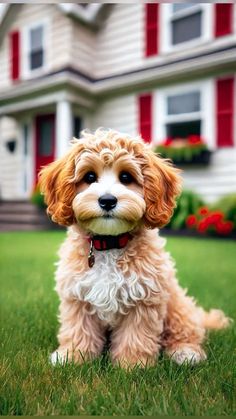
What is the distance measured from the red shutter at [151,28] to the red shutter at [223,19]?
1.87 feet

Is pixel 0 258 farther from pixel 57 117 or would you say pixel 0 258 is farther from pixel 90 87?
pixel 90 87

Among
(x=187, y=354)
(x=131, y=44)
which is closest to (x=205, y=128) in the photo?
(x=131, y=44)

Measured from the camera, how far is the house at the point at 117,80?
2918mm

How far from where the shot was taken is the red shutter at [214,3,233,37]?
8.95ft

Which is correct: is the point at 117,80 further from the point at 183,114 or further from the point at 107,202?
the point at 107,202

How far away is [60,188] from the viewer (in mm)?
1147

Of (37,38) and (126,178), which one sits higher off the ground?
(37,38)

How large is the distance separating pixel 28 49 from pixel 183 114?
1.31 metres

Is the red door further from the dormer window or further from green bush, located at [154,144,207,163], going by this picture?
green bush, located at [154,144,207,163]

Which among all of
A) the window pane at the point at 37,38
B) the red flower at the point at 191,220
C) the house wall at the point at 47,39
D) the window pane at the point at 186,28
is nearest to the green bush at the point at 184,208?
the red flower at the point at 191,220

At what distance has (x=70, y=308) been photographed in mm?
1236

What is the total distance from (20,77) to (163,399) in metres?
3.05

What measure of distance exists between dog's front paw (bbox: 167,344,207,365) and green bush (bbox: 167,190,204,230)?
1193 mm

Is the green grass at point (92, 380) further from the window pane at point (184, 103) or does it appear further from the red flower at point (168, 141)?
the window pane at point (184, 103)
